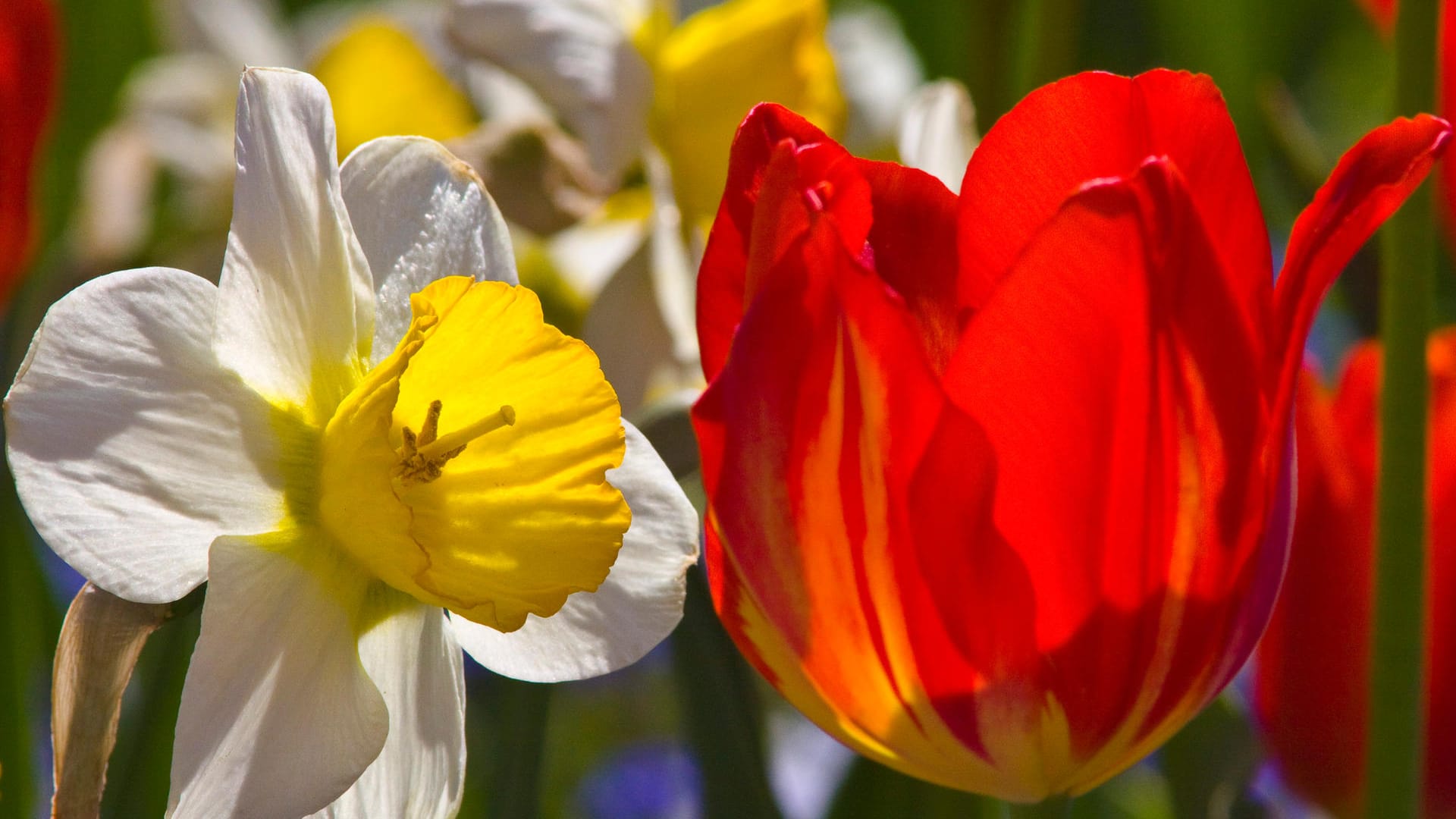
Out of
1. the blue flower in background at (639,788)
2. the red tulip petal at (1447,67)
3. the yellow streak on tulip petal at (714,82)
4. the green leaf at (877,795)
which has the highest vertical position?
the red tulip petal at (1447,67)

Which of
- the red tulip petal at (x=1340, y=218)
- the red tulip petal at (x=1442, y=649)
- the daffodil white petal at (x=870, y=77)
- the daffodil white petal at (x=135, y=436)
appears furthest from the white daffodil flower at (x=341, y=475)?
the daffodil white petal at (x=870, y=77)

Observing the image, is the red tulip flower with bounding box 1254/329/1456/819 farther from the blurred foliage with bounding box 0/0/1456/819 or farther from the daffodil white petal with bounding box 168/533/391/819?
the daffodil white petal with bounding box 168/533/391/819

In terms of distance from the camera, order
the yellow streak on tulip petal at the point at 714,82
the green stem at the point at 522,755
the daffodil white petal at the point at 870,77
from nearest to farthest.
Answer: the green stem at the point at 522,755
the yellow streak on tulip petal at the point at 714,82
the daffodil white petal at the point at 870,77

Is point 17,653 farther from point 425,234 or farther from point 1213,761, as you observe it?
point 1213,761

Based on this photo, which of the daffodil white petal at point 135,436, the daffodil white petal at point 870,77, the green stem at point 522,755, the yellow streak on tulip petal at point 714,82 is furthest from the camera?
the daffodil white petal at point 870,77

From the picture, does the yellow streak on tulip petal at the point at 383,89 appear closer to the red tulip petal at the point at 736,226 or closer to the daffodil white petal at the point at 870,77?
the daffodil white petal at the point at 870,77

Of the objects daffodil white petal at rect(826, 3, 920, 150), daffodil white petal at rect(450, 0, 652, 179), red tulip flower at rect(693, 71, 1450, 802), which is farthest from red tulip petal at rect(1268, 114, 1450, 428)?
Result: daffodil white petal at rect(826, 3, 920, 150)

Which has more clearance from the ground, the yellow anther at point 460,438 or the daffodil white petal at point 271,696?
the yellow anther at point 460,438

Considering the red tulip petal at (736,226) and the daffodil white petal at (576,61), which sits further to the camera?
the daffodil white petal at (576,61)
